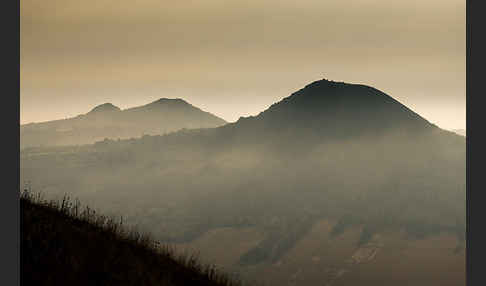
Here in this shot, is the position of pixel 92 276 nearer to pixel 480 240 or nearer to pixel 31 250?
pixel 31 250

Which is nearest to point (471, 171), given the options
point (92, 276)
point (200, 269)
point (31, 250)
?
point (200, 269)

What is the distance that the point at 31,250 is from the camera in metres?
9.63

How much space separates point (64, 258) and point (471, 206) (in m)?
8.72

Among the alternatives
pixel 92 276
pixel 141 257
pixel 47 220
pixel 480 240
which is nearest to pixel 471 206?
pixel 480 240

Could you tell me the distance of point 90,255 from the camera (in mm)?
10172

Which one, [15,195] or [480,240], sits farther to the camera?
[480,240]

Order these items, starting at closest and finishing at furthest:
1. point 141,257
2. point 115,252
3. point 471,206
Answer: point 115,252
point 141,257
point 471,206

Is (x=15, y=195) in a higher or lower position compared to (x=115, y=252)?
higher

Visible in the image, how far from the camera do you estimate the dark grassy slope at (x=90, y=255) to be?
30.0ft

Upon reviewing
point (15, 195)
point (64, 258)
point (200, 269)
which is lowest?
point (200, 269)

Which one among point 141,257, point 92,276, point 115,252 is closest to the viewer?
point 92,276

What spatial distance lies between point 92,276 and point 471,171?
8.79 meters

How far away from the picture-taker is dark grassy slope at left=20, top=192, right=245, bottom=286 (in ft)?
30.0

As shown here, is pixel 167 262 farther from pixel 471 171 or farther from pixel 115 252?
pixel 471 171
